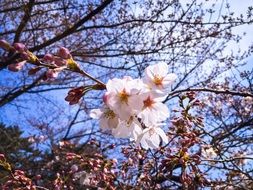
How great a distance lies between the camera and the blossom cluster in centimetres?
147

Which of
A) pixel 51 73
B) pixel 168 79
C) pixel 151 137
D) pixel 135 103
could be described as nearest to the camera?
pixel 51 73

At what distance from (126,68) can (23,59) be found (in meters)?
5.97

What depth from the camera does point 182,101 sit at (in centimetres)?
235

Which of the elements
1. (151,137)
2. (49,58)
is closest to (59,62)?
(49,58)

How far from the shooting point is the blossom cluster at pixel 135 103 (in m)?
1.47

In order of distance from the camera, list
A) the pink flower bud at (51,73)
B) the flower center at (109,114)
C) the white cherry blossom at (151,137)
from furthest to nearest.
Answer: the white cherry blossom at (151,137) < the flower center at (109,114) < the pink flower bud at (51,73)

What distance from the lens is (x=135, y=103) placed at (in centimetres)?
146

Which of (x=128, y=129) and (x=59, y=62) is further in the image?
(x=128, y=129)

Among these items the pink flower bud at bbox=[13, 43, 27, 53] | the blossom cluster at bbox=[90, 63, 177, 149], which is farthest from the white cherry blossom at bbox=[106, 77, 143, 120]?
the pink flower bud at bbox=[13, 43, 27, 53]

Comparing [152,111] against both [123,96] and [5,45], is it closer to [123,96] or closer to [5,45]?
[123,96]

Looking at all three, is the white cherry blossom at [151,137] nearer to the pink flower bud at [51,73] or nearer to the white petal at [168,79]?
the white petal at [168,79]

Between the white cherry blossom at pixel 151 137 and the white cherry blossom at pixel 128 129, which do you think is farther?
the white cherry blossom at pixel 151 137

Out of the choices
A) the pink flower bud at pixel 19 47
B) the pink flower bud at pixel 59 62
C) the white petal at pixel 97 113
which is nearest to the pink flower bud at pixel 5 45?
the pink flower bud at pixel 19 47

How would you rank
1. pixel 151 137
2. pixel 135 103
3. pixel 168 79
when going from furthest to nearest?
pixel 151 137 → pixel 168 79 → pixel 135 103
